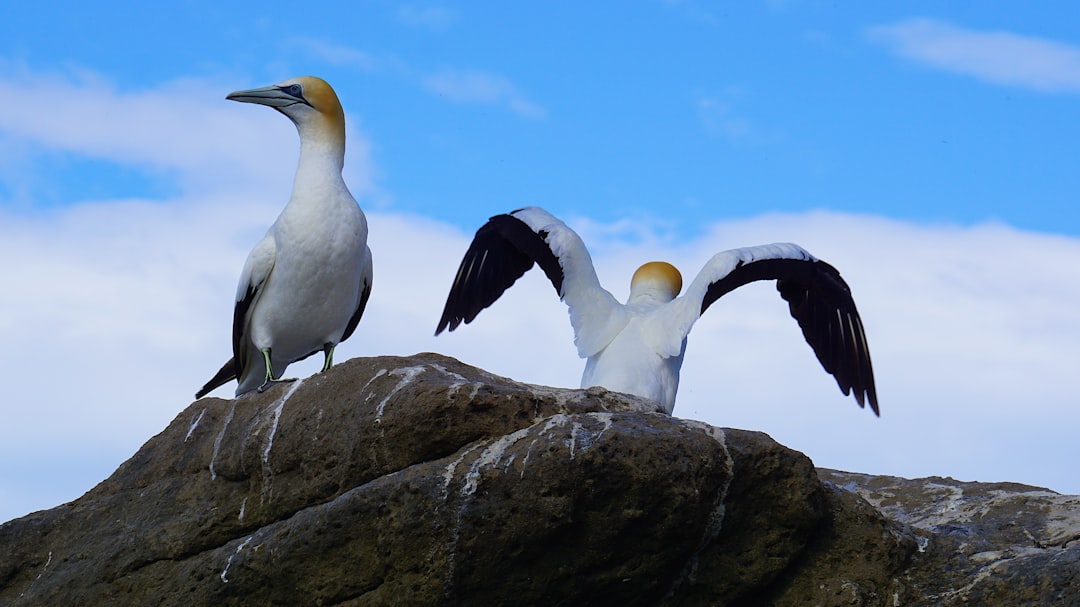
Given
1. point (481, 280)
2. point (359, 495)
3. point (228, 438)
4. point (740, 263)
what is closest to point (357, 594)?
point (359, 495)

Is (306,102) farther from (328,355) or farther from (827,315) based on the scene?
(827,315)

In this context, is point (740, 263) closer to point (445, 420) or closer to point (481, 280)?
point (481, 280)

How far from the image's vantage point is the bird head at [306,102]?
8.38 meters

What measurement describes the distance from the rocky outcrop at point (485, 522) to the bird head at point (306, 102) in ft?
7.63

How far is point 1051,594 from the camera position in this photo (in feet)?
17.7

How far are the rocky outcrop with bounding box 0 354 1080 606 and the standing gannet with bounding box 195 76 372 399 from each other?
145cm

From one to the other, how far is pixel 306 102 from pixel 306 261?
114 cm

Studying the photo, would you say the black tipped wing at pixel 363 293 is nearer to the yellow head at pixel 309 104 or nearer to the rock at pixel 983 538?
the yellow head at pixel 309 104

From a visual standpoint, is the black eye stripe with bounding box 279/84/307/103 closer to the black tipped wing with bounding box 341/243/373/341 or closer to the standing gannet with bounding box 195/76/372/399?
the standing gannet with bounding box 195/76/372/399

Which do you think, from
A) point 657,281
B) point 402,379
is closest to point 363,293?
point 657,281

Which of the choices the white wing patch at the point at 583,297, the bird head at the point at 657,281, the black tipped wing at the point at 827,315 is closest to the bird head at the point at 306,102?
the white wing patch at the point at 583,297

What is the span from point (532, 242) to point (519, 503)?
202 inches

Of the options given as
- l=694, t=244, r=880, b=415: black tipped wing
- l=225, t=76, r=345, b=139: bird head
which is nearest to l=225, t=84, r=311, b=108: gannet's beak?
l=225, t=76, r=345, b=139: bird head

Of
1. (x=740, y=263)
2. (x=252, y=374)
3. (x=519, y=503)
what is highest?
(x=740, y=263)
